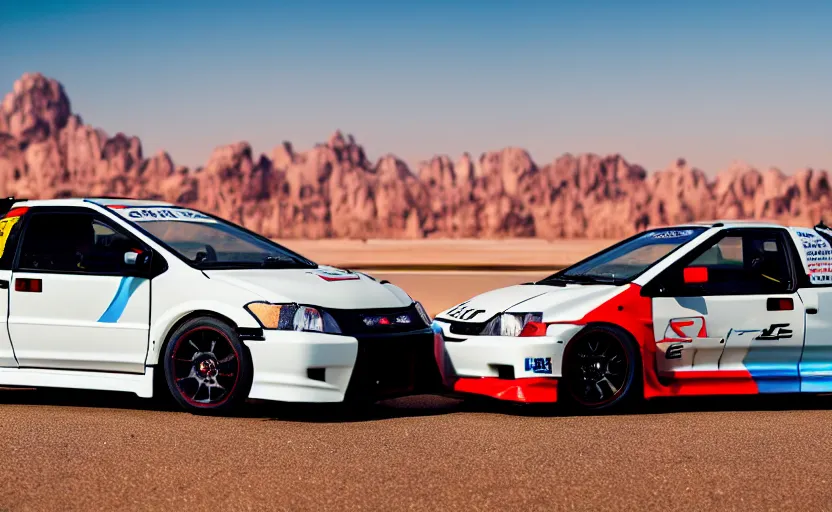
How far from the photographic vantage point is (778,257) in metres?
9.42

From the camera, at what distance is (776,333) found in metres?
9.05

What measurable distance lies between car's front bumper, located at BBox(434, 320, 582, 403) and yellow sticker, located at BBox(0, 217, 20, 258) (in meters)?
3.63

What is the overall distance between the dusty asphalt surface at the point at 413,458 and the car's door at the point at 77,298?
445mm

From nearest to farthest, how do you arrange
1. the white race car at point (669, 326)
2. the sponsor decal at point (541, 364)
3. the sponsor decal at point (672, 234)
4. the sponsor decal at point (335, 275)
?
the sponsor decal at point (541, 364) < the white race car at point (669, 326) < the sponsor decal at point (335, 275) < the sponsor decal at point (672, 234)

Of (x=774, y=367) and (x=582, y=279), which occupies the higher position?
(x=582, y=279)

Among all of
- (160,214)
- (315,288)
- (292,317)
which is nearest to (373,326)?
(315,288)

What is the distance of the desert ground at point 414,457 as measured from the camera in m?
5.74

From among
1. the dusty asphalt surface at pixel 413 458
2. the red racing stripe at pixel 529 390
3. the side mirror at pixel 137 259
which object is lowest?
the dusty asphalt surface at pixel 413 458

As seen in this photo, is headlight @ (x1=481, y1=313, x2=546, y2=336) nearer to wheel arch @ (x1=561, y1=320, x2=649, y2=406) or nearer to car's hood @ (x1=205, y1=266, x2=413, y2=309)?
wheel arch @ (x1=561, y1=320, x2=649, y2=406)

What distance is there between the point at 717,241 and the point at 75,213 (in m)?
4.97

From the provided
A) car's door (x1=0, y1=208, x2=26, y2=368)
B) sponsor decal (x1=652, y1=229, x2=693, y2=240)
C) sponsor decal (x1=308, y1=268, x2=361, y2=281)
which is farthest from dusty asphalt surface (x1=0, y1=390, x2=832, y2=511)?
sponsor decal (x1=652, y1=229, x2=693, y2=240)

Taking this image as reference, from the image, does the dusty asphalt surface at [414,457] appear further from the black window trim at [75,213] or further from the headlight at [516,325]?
the black window trim at [75,213]

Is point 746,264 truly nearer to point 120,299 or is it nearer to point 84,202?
point 120,299

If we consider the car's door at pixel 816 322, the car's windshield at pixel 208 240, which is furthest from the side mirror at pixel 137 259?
the car's door at pixel 816 322
